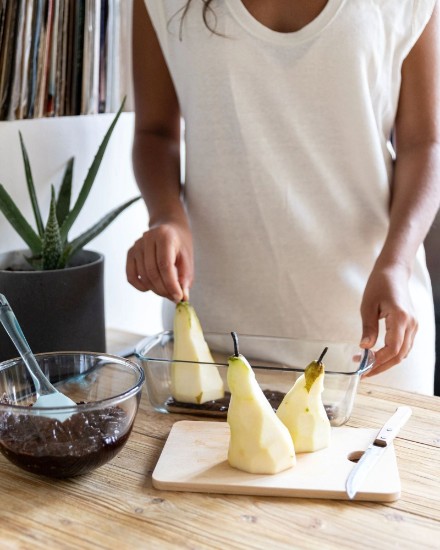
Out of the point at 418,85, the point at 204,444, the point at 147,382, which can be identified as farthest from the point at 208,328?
the point at 418,85

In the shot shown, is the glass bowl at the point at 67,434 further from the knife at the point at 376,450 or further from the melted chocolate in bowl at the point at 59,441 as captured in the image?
the knife at the point at 376,450

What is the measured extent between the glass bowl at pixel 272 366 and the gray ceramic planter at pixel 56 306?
0.13 meters

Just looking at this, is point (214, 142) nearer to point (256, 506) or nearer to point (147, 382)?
point (147, 382)

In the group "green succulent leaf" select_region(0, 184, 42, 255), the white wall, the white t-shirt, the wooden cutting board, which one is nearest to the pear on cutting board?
the wooden cutting board

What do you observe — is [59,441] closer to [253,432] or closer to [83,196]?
[253,432]

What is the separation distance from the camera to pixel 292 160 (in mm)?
1167

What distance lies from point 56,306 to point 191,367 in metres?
0.25

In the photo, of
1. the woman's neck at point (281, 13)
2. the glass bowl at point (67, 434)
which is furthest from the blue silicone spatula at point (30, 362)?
the woman's neck at point (281, 13)

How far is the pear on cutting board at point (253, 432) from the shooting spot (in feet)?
2.65

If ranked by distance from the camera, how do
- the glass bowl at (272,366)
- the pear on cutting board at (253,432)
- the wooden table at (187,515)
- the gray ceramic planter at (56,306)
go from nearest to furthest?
the wooden table at (187,515) → the pear on cutting board at (253,432) → the glass bowl at (272,366) → the gray ceramic planter at (56,306)

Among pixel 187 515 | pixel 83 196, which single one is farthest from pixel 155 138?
pixel 187 515

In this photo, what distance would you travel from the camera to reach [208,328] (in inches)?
49.4

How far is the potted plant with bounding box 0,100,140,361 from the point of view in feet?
3.59

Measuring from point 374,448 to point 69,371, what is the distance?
0.37m
